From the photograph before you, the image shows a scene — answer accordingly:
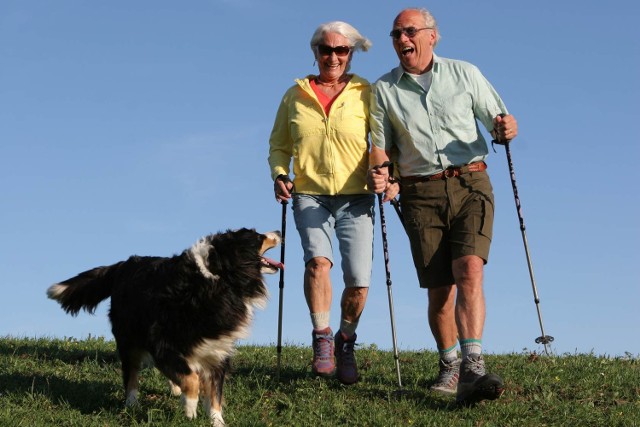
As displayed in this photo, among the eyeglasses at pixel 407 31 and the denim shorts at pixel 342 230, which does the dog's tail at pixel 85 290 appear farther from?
the eyeglasses at pixel 407 31

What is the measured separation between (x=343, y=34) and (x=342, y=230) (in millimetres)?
1801

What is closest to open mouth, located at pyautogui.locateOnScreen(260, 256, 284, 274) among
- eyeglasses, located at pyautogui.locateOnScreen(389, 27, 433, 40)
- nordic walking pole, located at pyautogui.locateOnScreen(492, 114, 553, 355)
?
eyeglasses, located at pyautogui.locateOnScreen(389, 27, 433, 40)

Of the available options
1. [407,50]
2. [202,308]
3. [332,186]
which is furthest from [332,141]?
[202,308]

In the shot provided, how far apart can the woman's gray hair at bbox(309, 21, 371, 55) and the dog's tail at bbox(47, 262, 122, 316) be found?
2.78 meters

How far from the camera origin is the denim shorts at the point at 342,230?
7902 mm

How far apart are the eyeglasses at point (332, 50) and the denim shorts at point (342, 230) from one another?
133cm

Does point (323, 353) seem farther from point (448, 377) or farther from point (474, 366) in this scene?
point (474, 366)

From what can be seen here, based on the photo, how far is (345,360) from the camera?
812 cm

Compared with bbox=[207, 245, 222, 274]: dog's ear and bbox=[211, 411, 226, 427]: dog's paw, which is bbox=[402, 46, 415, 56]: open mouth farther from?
bbox=[211, 411, 226, 427]: dog's paw

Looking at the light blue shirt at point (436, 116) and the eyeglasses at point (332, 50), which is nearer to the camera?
the light blue shirt at point (436, 116)

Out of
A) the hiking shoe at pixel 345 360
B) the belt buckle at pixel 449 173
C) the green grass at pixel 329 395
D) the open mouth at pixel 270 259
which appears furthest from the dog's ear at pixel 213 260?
the belt buckle at pixel 449 173

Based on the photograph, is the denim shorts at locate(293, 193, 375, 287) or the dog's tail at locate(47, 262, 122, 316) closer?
the denim shorts at locate(293, 193, 375, 287)

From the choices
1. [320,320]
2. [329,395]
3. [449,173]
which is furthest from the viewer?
[320,320]

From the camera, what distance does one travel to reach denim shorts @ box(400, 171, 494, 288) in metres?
7.50
